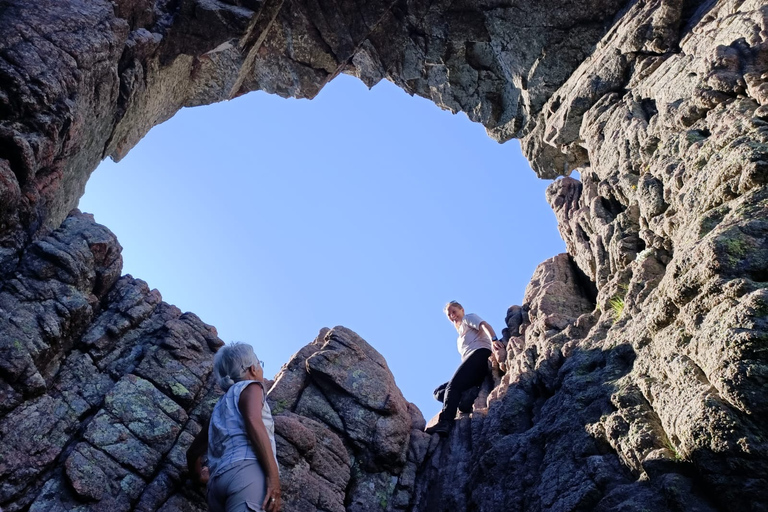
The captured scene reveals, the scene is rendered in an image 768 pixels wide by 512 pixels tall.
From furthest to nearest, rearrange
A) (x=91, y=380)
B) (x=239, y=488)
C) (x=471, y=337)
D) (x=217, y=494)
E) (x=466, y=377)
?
(x=471, y=337)
(x=466, y=377)
(x=91, y=380)
(x=217, y=494)
(x=239, y=488)

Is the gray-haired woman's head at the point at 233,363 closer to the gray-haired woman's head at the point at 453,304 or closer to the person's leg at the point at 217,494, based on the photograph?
the person's leg at the point at 217,494

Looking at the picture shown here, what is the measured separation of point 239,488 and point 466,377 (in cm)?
1073

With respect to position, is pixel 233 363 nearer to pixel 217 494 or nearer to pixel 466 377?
Result: pixel 217 494

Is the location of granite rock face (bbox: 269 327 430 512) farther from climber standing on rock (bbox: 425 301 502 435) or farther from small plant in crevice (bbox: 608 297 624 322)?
small plant in crevice (bbox: 608 297 624 322)

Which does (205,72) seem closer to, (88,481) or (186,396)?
(186,396)

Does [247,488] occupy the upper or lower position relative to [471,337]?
lower

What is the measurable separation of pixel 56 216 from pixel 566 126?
1583 cm

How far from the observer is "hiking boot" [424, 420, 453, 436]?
16.5 metres

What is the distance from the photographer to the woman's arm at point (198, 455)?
11.4 metres

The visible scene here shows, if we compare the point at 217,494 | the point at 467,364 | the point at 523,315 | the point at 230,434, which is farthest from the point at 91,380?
the point at 523,315

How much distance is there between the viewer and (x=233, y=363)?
1008 cm

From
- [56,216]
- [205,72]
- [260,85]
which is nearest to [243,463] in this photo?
[56,216]

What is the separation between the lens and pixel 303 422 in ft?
49.6

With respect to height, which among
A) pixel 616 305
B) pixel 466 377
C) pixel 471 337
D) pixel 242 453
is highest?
pixel 471 337
